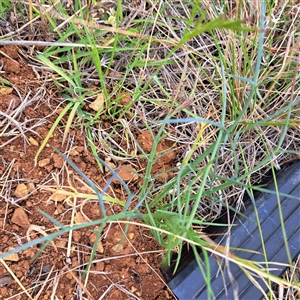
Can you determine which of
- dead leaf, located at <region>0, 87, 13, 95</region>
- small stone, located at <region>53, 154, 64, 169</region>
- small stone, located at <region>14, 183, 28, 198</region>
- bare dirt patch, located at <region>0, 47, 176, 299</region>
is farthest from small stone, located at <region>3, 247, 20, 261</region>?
dead leaf, located at <region>0, 87, 13, 95</region>

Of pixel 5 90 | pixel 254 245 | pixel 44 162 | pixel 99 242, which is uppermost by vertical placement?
pixel 5 90

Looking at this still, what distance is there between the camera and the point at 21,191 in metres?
0.90

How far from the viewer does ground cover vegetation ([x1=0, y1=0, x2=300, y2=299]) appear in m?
0.89

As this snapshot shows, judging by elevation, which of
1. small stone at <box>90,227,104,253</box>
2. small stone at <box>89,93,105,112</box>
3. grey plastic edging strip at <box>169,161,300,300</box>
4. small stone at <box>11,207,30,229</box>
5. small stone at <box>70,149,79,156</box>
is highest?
small stone at <box>89,93,105,112</box>

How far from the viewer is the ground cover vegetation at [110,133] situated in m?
0.89

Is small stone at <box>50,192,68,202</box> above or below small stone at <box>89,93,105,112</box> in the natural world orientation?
below

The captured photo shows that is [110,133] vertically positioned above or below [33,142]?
below

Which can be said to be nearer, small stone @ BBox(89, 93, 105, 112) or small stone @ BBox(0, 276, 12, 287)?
small stone @ BBox(0, 276, 12, 287)

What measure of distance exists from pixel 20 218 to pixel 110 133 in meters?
0.33

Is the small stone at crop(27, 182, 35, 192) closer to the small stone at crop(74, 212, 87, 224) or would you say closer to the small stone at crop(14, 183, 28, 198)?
the small stone at crop(14, 183, 28, 198)

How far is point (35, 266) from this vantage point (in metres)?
0.88

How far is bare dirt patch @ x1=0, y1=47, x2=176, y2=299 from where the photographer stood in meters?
0.88

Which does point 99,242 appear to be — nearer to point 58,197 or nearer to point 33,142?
point 58,197

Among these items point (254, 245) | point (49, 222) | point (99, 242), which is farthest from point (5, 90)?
point (254, 245)
